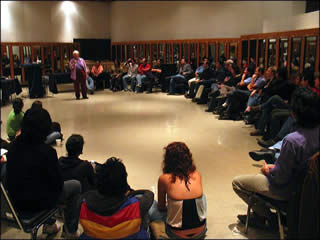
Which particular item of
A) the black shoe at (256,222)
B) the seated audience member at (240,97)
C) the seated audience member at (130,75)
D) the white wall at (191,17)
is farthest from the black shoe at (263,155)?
the seated audience member at (130,75)

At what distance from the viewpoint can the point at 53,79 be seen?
12578 mm

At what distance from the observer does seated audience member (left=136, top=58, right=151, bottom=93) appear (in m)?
13.1

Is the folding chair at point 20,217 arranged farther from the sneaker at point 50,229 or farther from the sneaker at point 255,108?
the sneaker at point 255,108

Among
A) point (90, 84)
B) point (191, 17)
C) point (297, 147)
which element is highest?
point (191, 17)

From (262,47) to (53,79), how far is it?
715 centimetres

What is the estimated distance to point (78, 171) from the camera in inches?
118

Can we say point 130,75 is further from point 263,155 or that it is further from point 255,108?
point 263,155

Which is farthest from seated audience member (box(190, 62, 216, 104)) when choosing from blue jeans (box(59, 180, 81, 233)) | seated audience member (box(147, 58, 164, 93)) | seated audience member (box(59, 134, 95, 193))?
blue jeans (box(59, 180, 81, 233))

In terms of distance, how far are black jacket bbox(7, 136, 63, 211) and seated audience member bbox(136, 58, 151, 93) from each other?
34.8 feet

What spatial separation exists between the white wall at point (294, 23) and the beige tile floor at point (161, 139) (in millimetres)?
3295

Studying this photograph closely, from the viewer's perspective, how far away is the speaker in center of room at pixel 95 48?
16641mm

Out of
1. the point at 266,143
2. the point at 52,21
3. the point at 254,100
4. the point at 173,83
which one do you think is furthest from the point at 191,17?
the point at 266,143

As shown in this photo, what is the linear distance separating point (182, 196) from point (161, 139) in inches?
147

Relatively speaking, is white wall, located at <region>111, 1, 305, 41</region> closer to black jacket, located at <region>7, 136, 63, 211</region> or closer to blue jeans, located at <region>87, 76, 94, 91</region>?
blue jeans, located at <region>87, 76, 94, 91</region>
